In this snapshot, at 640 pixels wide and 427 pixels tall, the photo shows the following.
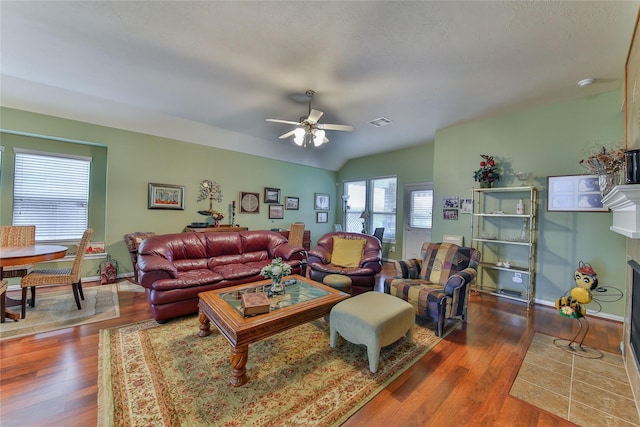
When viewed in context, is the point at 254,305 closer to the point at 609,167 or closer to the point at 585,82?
the point at 609,167

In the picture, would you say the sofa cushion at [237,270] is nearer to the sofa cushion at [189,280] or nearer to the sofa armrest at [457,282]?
the sofa cushion at [189,280]

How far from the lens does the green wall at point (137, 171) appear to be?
3.90 meters

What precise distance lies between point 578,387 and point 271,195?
5.99 m

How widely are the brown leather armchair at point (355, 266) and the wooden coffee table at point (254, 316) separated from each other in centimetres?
98

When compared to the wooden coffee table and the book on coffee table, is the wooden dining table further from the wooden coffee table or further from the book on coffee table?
the book on coffee table

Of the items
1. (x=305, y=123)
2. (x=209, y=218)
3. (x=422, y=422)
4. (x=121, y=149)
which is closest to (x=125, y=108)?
(x=121, y=149)

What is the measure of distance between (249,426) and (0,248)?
394cm

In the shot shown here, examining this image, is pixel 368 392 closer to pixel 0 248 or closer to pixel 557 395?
pixel 557 395

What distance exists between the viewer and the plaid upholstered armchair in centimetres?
270

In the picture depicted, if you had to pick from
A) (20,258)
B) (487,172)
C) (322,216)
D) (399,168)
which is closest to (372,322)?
(487,172)

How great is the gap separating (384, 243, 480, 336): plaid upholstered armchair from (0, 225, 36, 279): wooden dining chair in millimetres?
4590

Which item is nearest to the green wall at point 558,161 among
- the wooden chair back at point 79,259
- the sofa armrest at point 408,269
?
the sofa armrest at point 408,269

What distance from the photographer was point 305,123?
3.54 m

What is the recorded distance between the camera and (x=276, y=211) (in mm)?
6695
